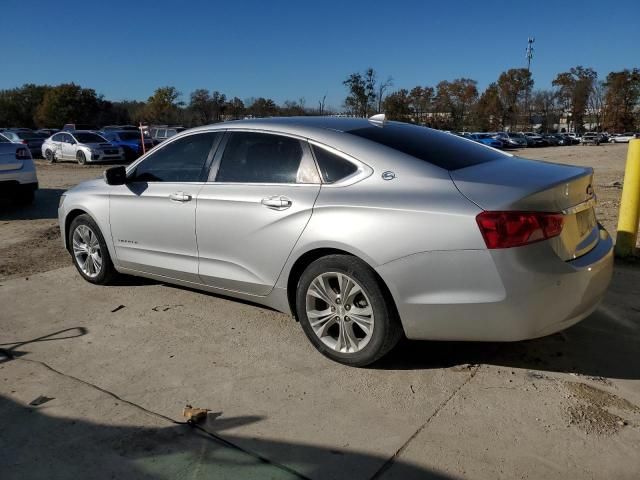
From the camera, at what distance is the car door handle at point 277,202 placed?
12.2 ft

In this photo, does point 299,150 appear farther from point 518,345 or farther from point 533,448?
point 533,448

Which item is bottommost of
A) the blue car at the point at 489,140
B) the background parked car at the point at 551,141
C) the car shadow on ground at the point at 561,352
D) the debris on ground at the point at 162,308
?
the background parked car at the point at 551,141

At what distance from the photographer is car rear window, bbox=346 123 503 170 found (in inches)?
139

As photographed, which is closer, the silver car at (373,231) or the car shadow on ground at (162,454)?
the car shadow on ground at (162,454)

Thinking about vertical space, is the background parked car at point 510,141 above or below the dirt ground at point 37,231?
below

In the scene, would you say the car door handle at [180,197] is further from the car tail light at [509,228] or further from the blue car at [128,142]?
the blue car at [128,142]

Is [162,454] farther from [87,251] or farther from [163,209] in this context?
[87,251]

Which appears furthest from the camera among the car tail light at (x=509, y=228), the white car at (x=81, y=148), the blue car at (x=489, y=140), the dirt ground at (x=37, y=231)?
the blue car at (x=489, y=140)

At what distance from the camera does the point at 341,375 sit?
137 inches

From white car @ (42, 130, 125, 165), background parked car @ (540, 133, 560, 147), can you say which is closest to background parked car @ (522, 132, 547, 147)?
background parked car @ (540, 133, 560, 147)

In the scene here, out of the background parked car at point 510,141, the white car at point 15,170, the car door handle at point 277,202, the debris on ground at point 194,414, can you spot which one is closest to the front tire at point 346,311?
the car door handle at point 277,202

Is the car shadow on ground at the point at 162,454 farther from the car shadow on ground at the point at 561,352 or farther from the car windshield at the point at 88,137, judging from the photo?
the car windshield at the point at 88,137

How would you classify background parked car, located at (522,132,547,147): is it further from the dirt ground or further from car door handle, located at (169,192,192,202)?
car door handle, located at (169,192,192,202)

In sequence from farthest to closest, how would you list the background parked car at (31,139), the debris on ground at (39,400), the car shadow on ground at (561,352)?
the background parked car at (31,139), the car shadow on ground at (561,352), the debris on ground at (39,400)
